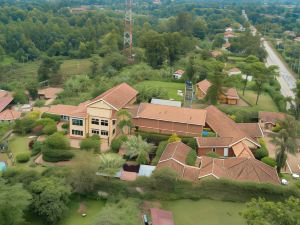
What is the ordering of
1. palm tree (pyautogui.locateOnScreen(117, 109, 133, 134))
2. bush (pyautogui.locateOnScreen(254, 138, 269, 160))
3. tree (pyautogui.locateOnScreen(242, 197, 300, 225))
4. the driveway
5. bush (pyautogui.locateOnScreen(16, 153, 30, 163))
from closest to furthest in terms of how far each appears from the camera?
tree (pyautogui.locateOnScreen(242, 197, 300, 225)) → the driveway → bush (pyautogui.locateOnScreen(16, 153, 30, 163)) → bush (pyautogui.locateOnScreen(254, 138, 269, 160)) → palm tree (pyautogui.locateOnScreen(117, 109, 133, 134))

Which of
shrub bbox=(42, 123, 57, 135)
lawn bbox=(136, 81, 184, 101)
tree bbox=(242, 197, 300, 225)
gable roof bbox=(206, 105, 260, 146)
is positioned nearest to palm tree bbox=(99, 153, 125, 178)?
shrub bbox=(42, 123, 57, 135)

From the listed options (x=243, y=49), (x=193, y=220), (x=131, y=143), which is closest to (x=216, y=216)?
(x=193, y=220)

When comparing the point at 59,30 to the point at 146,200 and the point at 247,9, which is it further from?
the point at 247,9

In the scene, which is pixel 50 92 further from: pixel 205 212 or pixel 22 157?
pixel 205 212

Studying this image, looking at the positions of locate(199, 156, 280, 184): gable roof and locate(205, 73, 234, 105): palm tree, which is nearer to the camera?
locate(199, 156, 280, 184): gable roof

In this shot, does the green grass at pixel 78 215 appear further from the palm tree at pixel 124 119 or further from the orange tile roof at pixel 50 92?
the orange tile roof at pixel 50 92

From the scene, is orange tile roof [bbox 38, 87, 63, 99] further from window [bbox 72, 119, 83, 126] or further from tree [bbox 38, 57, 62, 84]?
window [bbox 72, 119, 83, 126]
